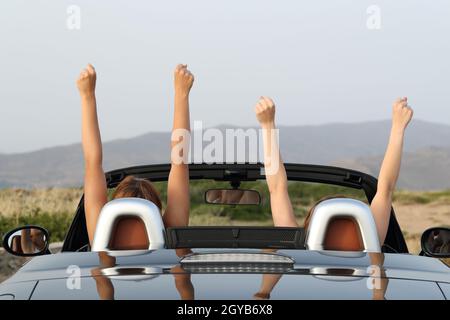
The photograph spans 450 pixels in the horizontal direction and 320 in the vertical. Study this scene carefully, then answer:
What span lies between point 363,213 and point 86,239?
2750mm

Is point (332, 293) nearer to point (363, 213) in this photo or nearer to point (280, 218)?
point (363, 213)

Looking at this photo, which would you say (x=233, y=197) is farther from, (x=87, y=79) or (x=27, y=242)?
(x=87, y=79)

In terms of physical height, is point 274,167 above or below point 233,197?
above

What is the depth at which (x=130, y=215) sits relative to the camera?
3814 millimetres

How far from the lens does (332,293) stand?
2.99m

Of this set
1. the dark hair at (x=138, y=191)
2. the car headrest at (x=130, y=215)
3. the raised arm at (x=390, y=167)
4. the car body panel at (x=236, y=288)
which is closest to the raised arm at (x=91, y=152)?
the dark hair at (x=138, y=191)

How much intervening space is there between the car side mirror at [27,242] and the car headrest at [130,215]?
1.67m

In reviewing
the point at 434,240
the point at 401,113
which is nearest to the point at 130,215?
the point at 401,113

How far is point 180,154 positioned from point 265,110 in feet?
2.00

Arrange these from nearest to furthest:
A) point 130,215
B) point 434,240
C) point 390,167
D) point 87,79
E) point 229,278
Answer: point 229,278, point 130,215, point 87,79, point 390,167, point 434,240

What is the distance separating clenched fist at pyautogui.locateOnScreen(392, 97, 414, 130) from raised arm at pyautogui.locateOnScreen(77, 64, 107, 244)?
1.39 metres

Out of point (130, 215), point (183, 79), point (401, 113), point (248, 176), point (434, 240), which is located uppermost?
point (183, 79)

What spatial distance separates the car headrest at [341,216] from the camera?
3775 millimetres
